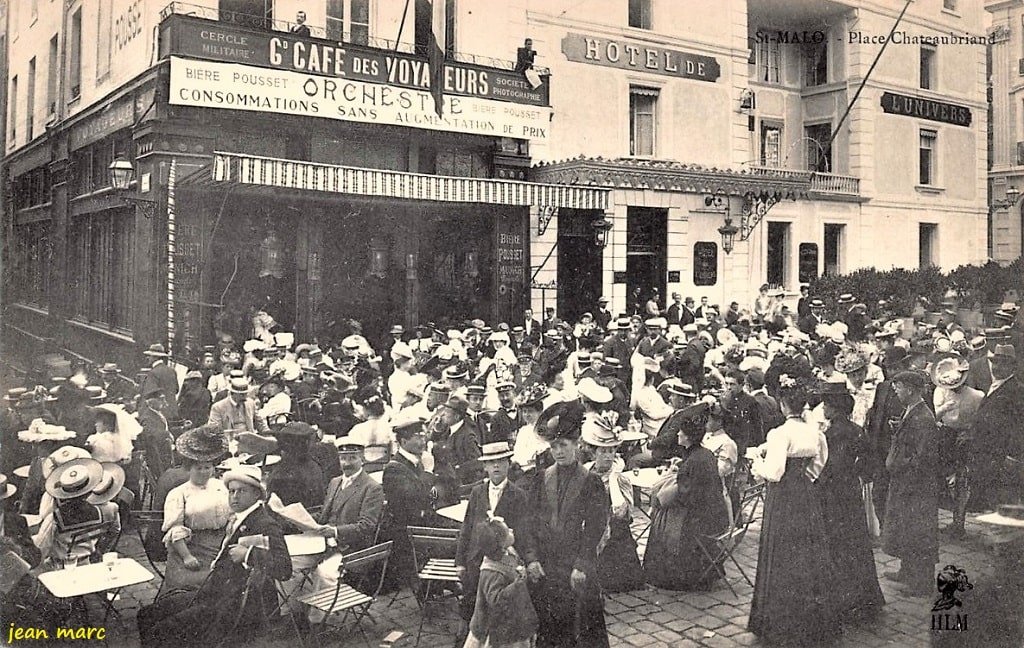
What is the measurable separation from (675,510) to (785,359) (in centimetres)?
418

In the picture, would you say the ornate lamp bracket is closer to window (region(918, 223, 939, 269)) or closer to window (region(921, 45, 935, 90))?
window (region(918, 223, 939, 269))

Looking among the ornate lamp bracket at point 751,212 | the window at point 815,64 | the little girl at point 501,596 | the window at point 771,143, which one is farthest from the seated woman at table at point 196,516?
the window at point 771,143

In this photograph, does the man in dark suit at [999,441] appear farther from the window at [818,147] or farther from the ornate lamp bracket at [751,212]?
the window at [818,147]

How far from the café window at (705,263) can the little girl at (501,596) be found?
668 inches

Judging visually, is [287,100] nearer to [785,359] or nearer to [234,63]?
[234,63]

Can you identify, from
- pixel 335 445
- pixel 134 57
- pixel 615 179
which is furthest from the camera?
pixel 615 179

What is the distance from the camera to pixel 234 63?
13.6m

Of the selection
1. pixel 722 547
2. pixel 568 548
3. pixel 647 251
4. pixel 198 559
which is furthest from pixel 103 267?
pixel 647 251

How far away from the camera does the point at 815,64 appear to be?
24031 millimetres

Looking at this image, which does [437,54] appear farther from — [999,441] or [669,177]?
[999,441]

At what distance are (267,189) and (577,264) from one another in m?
7.92

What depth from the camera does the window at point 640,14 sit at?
1978 centimetres

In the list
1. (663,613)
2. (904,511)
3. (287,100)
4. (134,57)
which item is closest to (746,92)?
(287,100)

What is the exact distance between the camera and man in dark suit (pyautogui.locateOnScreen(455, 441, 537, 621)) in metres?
5.16
